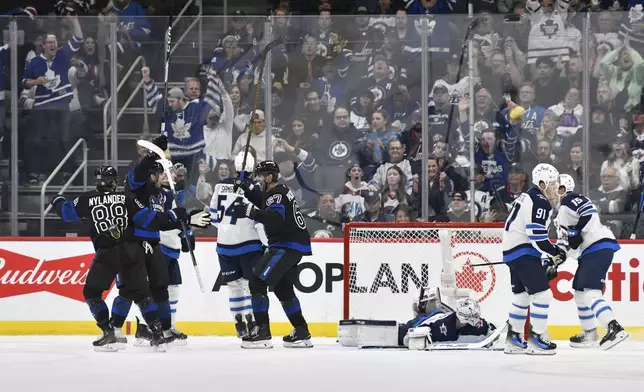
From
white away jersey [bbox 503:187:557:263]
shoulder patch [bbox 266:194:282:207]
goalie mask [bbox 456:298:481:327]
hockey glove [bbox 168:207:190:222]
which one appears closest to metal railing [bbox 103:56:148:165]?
hockey glove [bbox 168:207:190:222]

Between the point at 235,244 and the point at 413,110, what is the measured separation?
233 centimetres

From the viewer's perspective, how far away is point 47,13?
50.4 ft

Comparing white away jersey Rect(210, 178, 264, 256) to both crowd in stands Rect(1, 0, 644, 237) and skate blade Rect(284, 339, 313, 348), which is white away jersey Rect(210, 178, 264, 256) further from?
crowd in stands Rect(1, 0, 644, 237)

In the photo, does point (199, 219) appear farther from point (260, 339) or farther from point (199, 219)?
point (260, 339)

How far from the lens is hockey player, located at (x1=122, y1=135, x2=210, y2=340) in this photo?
9812mm

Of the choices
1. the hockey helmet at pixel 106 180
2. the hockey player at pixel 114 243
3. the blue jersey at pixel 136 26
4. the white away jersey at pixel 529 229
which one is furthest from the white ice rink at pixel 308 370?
the blue jersey at pixel 136 26

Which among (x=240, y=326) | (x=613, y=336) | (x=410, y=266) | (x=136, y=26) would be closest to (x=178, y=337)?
(x=240, y=326)

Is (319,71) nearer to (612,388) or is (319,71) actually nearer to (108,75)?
(108,75)

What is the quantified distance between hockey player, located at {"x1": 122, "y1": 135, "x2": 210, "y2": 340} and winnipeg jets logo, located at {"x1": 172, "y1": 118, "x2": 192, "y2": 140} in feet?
5.94

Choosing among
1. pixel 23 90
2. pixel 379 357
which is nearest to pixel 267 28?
pixel 23 90

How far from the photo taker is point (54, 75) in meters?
12.1

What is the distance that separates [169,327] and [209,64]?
285 centimetres

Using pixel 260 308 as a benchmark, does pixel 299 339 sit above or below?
below

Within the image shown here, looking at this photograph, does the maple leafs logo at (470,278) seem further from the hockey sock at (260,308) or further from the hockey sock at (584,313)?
the hockey sock at (260,308)
